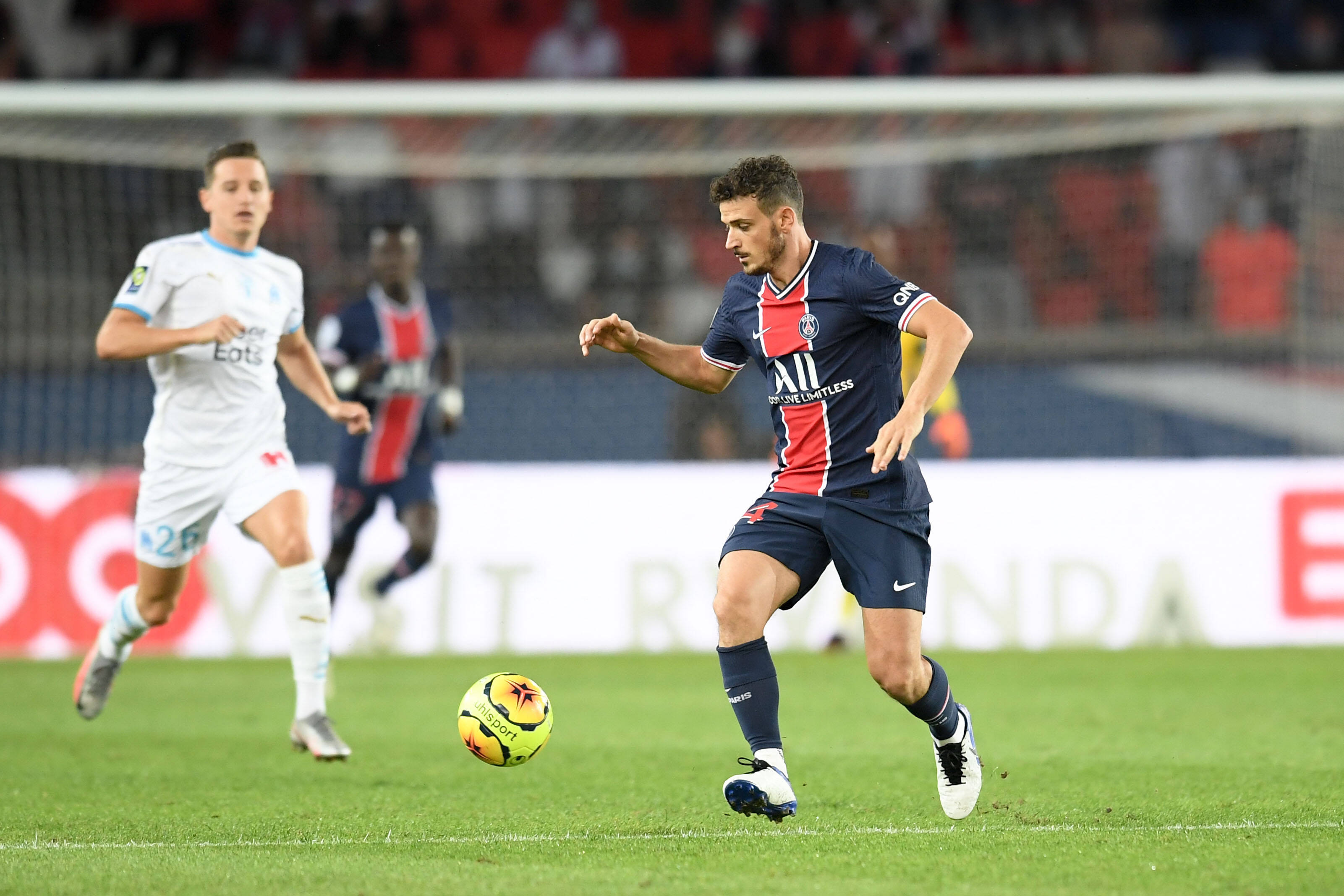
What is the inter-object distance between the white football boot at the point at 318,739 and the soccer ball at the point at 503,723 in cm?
81

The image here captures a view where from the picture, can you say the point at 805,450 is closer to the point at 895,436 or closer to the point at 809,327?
the point at 809,327

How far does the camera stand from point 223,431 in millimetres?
6617

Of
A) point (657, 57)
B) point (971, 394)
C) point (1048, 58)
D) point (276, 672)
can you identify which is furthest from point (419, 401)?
point (1048, 58)

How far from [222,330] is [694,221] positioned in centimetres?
906

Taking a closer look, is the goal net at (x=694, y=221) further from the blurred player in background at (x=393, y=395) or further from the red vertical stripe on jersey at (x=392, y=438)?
the red vertical stripe on jersey at (x=392, y=438)

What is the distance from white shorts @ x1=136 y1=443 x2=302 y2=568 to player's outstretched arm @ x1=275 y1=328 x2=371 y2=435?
0.35m

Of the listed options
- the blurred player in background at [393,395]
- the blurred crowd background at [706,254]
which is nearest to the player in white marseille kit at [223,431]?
the blurred player in background at [393,395]

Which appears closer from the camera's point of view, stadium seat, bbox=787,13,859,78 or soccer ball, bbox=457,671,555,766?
soccer ball, bbox=457,671,555,766

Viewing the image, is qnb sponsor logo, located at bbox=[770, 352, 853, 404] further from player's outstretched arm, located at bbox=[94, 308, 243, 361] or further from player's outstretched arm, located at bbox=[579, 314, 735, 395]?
player's outstretched arm, located at bbox=[94, 308, 243, 361]

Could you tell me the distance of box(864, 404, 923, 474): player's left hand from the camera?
4691 millimetres

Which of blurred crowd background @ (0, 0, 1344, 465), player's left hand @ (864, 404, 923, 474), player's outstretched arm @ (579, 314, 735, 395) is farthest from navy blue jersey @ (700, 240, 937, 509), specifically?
blurred crowd background @ (0, 0, 1344, 465)

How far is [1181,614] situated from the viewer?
37.9 feet

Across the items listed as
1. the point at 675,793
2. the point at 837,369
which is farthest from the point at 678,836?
the point at 837,369

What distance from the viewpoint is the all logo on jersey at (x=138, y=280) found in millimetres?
6469
